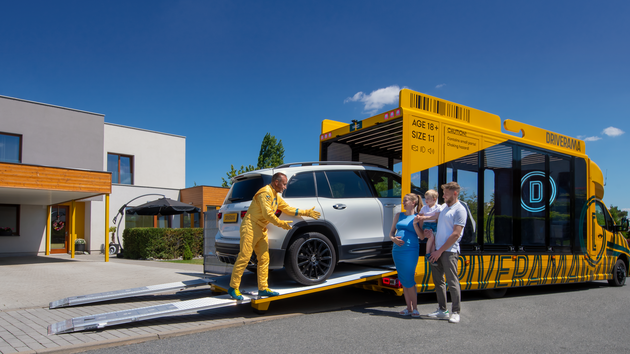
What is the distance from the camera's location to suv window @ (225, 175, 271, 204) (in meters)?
5.84

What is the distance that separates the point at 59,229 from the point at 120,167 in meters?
4.18

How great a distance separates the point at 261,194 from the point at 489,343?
3048 millimetres

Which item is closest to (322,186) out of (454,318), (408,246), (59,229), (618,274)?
(408,246)

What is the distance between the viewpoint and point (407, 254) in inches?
216

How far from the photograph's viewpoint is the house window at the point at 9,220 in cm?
1695

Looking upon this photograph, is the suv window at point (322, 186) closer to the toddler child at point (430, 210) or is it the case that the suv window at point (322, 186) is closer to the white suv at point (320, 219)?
the white suv at point (320, 219)

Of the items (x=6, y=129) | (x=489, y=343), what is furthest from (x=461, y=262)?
(x=6, y=129)

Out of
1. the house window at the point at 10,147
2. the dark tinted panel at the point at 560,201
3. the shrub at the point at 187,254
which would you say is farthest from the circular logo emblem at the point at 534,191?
the house window at the point at 10,147

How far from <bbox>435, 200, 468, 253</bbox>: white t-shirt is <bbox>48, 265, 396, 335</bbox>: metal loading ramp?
101 centimetres

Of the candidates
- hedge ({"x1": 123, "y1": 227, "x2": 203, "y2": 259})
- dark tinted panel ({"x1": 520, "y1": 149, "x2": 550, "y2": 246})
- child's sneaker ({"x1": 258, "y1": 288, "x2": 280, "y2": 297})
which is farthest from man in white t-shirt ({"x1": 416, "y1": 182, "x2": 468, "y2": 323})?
hedge ({"x1": 123, "y1": 227, "x2": 203, "y2": 259})

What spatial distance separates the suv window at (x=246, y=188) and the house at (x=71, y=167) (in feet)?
29.1

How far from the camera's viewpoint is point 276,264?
5.52m

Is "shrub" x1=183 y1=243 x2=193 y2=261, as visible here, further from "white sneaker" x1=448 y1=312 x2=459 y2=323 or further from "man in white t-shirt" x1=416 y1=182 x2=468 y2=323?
"white sneaker" x1=448 y1=312 x2=459 y2=323

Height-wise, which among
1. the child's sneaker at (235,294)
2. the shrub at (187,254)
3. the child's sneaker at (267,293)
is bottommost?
the shrub at (187,254)
